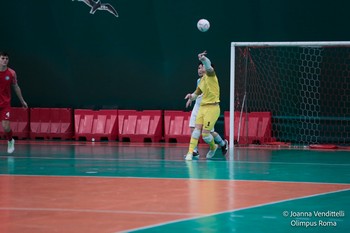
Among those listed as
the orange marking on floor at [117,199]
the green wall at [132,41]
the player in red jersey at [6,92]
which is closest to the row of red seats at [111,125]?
the green wall at [132,41]

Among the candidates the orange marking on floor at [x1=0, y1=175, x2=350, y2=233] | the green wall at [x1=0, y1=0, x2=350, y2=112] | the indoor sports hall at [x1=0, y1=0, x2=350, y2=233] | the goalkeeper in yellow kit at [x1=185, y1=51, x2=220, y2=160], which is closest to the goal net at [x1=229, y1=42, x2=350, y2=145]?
the indoor sports hall at [x1=0, y1=0, x2=350, y2=233]

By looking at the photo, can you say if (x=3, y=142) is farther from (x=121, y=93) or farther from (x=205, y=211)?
(x=205, y=211)

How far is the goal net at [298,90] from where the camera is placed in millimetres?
25406

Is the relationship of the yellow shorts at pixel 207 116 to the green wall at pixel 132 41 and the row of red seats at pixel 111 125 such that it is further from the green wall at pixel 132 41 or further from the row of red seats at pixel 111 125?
the green wall at pixel 132 41

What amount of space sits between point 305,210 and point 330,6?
15964mm

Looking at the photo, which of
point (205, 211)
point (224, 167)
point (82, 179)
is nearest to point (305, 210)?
point (205, 211)

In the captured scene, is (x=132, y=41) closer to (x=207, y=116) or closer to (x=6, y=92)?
(x=6, y=92)

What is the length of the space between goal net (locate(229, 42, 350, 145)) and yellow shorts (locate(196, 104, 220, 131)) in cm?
634

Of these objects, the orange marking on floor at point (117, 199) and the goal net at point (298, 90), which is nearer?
the orange marking on floor at point (117, 199)

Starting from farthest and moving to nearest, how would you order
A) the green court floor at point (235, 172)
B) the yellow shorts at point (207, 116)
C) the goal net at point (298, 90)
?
the goal net at point (298, 90) < the yellow shorts at point (207, 116) < the green court floor at point (235, 172)

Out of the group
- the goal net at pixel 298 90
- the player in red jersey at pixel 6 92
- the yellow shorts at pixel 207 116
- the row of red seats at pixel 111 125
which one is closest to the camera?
the yellow shorts at pixel 207 116

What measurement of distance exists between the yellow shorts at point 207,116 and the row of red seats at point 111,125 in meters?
6.89

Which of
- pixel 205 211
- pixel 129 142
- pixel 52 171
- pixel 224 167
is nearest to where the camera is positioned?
pixel 205 211

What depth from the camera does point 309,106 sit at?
26.0 meters
